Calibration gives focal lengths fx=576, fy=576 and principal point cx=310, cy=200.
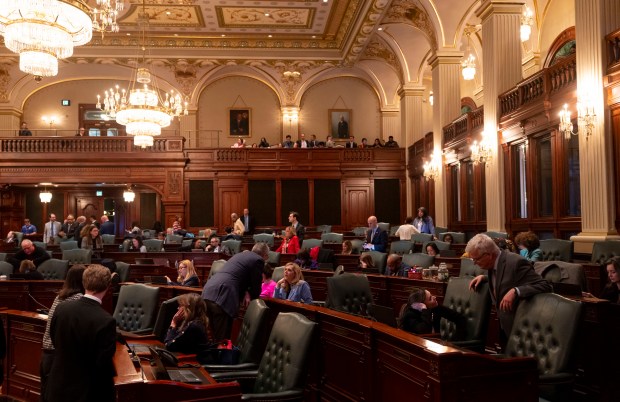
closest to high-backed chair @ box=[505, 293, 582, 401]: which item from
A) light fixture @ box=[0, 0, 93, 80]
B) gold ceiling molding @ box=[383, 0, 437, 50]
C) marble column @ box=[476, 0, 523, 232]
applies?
light fixture @ box=[0, 0, 93, 80]

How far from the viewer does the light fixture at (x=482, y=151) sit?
506 inches

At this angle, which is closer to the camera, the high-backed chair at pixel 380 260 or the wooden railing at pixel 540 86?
the high-backed chair at pixel 380 260

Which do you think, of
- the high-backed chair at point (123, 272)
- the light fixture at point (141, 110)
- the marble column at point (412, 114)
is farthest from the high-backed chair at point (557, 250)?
the marble column at point (412, 114)

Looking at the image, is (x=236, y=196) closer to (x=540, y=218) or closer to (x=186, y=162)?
(x=186, y=162)

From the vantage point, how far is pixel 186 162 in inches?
774

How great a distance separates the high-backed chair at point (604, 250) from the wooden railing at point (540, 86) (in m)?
3.20

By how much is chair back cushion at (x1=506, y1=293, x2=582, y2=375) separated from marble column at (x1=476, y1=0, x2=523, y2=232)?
29.9ft

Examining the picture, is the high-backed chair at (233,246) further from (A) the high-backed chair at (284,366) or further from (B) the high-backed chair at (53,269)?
(A) the high-backed chair at (284,366)

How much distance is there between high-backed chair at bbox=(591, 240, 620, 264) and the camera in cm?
763

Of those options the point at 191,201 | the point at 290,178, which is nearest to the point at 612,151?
the point at 290,178

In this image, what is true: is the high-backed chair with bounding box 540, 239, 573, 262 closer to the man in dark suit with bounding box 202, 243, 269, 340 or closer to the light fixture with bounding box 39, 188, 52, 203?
the man in dark suit with bounding box 202, 243, 269, 340

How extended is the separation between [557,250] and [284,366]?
6.15 meters

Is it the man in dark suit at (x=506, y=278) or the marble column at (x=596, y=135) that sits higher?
the marble column at (x=596, y=135)

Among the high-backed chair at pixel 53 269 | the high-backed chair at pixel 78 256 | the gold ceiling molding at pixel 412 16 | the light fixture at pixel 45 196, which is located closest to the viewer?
the high-backed chair at pixel 53 269
